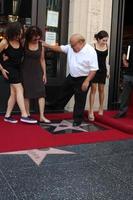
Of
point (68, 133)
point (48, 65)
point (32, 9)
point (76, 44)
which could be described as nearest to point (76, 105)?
point (68, 133)

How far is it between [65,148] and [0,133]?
1.15 meters

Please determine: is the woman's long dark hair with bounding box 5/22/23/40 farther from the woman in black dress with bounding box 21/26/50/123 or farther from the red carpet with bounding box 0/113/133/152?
the red carpet with bounding box 0/113/133/152

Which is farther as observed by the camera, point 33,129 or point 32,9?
point 32,9

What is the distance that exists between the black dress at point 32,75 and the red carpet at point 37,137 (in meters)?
0.57

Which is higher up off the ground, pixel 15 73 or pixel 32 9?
pixel 32 9

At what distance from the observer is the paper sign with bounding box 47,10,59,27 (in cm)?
789

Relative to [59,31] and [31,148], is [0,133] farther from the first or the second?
[59,31]

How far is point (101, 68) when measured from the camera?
24.1 feet

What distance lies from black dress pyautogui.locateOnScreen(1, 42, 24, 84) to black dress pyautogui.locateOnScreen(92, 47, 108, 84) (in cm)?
146

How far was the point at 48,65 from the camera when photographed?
8.09m

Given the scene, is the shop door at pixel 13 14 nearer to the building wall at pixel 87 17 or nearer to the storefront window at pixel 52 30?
the storefront window at pixel 52 30

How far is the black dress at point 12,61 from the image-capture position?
6.57 m

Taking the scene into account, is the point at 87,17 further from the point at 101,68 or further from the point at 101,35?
the point at 101,68

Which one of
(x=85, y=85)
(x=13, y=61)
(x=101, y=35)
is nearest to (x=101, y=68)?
(x=101, y=35)
